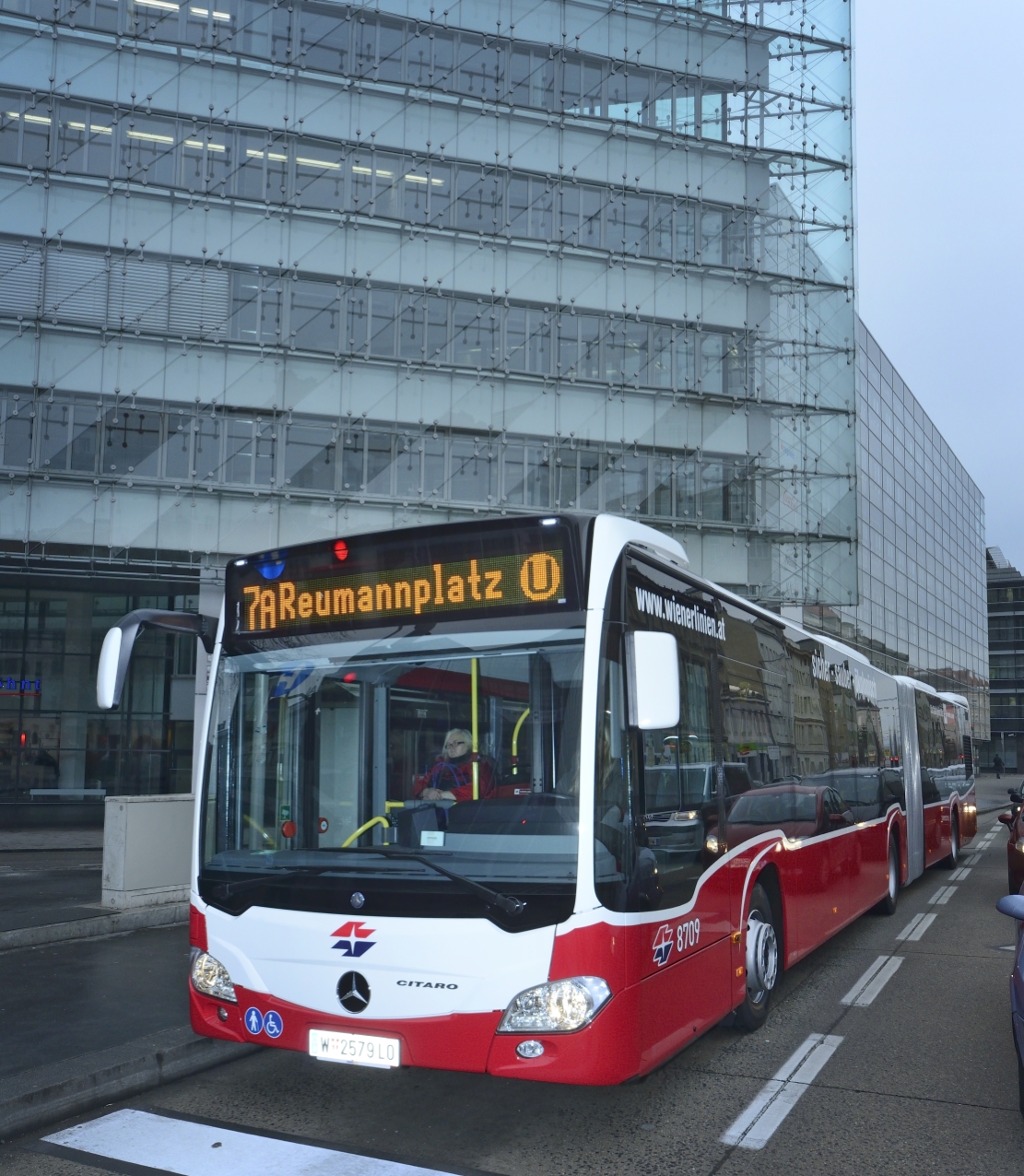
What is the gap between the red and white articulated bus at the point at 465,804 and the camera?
15.9 ft

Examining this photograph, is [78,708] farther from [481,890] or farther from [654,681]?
[654,681]

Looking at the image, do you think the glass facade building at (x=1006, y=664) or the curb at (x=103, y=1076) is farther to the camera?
the glass facade building at (x=1006, y=664)

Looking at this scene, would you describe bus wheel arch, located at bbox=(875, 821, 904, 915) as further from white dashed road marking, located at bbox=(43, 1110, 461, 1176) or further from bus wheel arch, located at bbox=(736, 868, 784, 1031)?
white dashed road marking, located at bbox=(43, 1110, 461, 1176)

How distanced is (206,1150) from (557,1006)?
1.76m

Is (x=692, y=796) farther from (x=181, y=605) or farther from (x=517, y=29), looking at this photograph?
(x=517, y=29)

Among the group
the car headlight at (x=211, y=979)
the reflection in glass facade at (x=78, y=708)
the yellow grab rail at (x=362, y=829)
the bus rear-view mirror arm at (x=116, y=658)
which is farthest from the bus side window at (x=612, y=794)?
the reflection in glass facade at (x=78, y=708)

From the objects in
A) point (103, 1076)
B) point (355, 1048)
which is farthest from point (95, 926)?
point (355, 1048)

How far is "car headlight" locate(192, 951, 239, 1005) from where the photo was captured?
5.46 metres

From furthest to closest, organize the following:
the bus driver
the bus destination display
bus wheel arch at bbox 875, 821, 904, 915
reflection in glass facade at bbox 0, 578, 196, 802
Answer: reflection in glass facade at bbox 0, 578, 196, 802, bus wheel arch at bbox 875, 821, 904, 915, the bus destination display, the bus driver

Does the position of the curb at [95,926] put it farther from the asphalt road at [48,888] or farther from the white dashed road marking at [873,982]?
the white dashed road marking at [873,982]

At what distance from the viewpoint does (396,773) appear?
5.28 meters

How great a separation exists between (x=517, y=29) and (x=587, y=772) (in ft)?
93.2

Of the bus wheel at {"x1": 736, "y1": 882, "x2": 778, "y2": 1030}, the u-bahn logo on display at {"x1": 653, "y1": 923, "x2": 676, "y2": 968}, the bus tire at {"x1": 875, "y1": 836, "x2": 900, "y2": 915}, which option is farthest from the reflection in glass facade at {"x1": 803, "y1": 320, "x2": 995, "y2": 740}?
the u-bahn logo on display at {"x1": 653, "y1": 923, "x2": 676, "y2": 968}

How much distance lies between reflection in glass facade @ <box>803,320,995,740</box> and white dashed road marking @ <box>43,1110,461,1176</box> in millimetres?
30364
